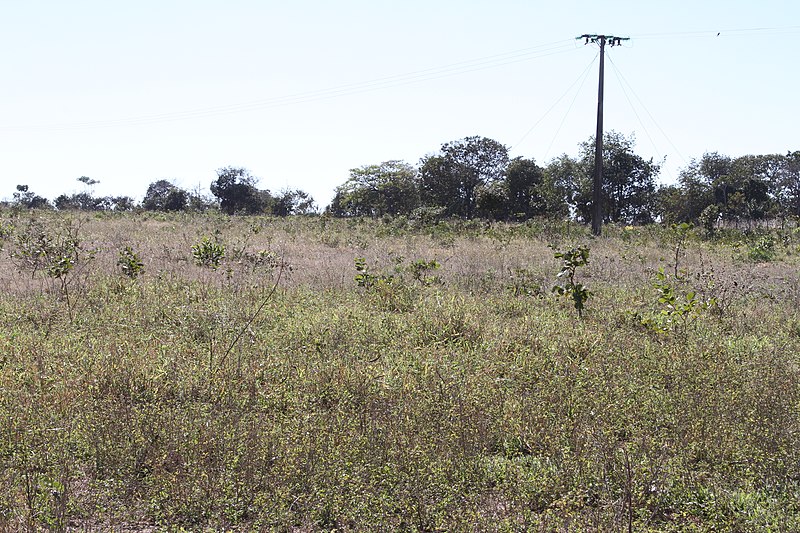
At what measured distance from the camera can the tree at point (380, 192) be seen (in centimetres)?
5878

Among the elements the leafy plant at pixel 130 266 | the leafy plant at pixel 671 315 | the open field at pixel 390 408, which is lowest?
the open field at pixel 390 408

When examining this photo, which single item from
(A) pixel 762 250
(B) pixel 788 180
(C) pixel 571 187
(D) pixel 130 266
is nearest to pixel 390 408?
(D) pixel 130 266

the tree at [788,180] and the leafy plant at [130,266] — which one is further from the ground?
the tree at [788,180]

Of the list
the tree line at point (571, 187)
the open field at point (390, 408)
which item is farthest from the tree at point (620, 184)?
the open field at point (390, 408)

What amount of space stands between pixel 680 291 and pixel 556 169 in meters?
35.7

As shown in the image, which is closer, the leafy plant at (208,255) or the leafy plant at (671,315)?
the leafy plant at (671,315)

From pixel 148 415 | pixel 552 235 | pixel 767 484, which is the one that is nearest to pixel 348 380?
pixel 148 415

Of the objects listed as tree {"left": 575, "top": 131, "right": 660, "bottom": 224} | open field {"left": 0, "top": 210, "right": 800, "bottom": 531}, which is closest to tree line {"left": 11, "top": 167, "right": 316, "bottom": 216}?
tree {"left": 575, "top": 131, "right": 660, "bottom": 224}

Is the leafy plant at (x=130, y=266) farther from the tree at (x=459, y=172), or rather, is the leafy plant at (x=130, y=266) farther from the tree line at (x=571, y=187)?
the tree at (x=459, y=172)

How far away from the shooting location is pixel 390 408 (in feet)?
16.9

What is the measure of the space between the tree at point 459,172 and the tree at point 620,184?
40.9ft

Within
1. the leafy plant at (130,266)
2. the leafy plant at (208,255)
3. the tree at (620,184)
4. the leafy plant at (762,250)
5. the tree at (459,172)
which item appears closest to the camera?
→ the leafy plant at (130,266)

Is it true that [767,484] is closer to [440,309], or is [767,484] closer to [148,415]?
[148,415]

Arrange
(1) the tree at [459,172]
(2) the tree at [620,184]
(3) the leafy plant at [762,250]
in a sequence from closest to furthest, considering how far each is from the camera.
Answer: (3) the leafy plant at [762,250] < (2) the tree at [620,184] < (1) the tree at [459,172]
